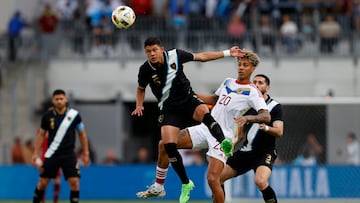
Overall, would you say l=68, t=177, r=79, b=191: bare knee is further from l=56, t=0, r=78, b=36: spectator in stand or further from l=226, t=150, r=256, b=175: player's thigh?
l=56, t=0, r=78, b=36: spectator in stand

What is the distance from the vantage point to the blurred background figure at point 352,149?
86.2ft

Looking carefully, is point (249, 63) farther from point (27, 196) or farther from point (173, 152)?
point (27, 196)

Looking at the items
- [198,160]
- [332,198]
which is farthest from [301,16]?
[332,198]

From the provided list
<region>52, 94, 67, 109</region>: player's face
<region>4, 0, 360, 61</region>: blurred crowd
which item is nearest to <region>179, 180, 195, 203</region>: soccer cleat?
<region>52, 94, 67, 109</region>: player's face

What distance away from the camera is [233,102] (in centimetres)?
1702

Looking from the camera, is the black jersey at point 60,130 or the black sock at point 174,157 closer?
the black sock at point 174,157

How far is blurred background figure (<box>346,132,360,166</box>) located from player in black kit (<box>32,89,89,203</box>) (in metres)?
8.13

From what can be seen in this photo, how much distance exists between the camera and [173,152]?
55.4 ft

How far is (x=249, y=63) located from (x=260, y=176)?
1.68 m

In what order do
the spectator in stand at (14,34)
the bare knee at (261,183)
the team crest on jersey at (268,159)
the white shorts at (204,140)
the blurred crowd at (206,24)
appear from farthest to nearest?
1. the spectator in stand at (14,34)
2. the blurred crowd at (206,24)
3. the team crest on jersey at (268,159)
4. the white shorts at (204,140)
5. the bare knee at (261,183)

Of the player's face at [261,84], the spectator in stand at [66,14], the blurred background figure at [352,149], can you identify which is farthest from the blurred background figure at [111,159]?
the player's face at [261,84]

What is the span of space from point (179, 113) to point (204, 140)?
1.98 feet

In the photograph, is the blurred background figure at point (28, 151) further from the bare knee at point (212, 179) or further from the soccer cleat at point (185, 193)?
the bare knee at point (212, 179)

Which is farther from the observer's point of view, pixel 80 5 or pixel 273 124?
pixel 80 5
